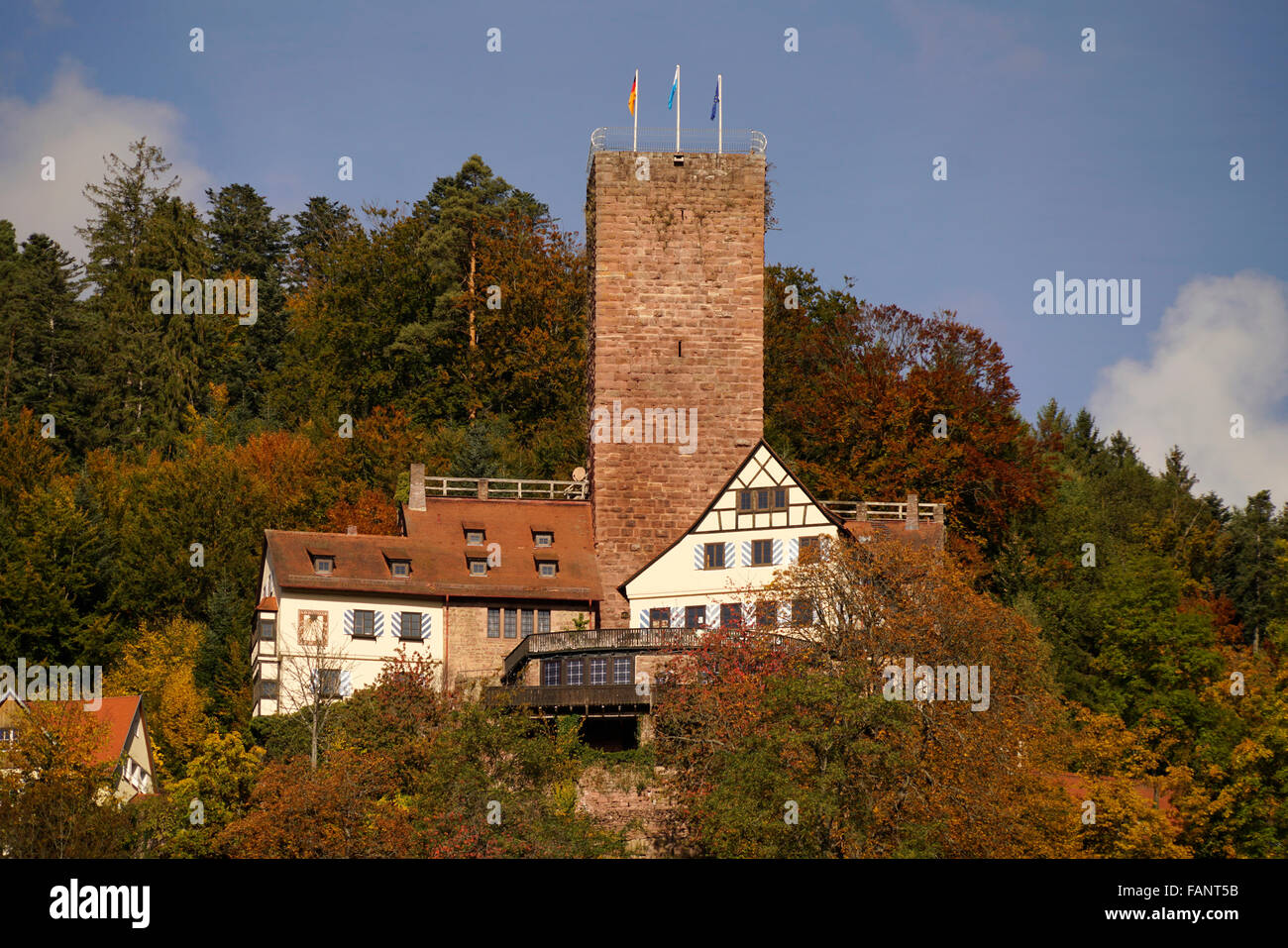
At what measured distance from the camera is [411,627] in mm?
49438

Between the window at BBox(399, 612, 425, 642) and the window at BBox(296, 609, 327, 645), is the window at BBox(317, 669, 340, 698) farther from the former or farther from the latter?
the window at BBox(399, 612, 425, 642)

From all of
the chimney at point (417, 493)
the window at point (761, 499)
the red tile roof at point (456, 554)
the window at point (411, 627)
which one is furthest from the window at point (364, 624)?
the window at point (761, 499)

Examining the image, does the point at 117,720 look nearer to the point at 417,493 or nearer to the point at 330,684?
the point at 330,684

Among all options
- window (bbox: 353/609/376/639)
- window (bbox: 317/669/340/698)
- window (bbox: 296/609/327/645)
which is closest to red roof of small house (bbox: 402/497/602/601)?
window (bbox: 353/609/376/639)

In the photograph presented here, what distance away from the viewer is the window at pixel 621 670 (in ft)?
145

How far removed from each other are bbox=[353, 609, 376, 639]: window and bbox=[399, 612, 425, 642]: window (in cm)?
80

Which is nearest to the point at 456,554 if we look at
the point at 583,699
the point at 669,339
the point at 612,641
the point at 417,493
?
the point at 417,493

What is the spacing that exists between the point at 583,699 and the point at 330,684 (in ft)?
27.4

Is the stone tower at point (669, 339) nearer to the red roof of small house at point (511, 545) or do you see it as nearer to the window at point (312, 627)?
the red roof of small house at point (511, 545)

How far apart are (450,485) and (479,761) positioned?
2081 cm

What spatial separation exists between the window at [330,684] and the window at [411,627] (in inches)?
88.2

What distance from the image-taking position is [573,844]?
38.8 metres
